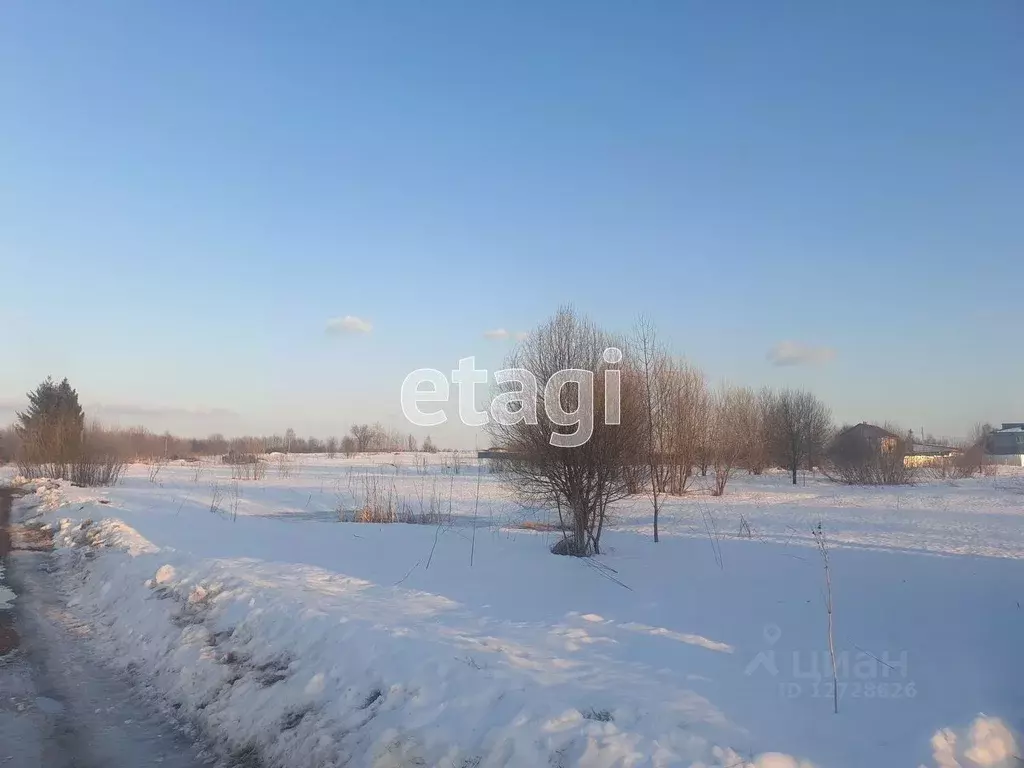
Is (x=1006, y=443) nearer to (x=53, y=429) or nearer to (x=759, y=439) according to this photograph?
(x=759, y=439)

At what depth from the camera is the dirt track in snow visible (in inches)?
186

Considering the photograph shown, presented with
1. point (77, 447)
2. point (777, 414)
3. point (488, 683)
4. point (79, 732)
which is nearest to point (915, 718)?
point (488, 683)

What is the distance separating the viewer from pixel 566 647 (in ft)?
20.1

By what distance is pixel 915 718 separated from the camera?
452 cm

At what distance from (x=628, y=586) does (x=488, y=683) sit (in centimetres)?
466

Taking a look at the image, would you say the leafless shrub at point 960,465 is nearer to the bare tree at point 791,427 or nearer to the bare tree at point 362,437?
the bare tree at point 791,427

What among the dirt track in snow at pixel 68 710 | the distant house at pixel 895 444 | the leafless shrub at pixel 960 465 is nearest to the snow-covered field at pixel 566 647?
the dirt track in snow at pixel 68 710

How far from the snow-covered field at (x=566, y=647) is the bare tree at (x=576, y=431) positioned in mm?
1062

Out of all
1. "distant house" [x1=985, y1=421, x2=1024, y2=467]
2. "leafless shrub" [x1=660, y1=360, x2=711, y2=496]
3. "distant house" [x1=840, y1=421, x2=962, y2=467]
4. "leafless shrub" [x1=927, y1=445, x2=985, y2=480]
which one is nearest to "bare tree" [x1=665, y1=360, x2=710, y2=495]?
"leafless shrub" [x1=660, y1=360, x2=711, y2=496]

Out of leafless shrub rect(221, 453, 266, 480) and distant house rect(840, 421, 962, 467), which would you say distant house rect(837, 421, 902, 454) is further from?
leafless shrub rect(221, 453, 266, 480)

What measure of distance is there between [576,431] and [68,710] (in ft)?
28.3
